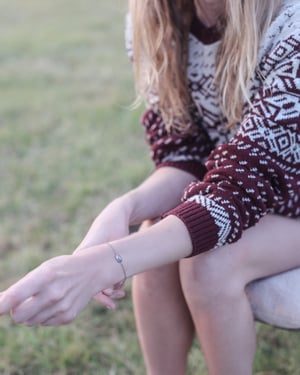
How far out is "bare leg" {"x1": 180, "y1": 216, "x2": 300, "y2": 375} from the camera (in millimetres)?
1345

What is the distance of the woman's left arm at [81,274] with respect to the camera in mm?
1158

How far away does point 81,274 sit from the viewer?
1195mm

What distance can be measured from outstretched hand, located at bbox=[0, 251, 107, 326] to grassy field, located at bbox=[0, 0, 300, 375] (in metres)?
0.75

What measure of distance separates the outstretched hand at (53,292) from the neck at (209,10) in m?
0.68

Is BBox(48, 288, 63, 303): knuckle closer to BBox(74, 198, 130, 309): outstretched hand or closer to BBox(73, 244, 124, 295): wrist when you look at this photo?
BBox(73, 244, 124, 295): wrist

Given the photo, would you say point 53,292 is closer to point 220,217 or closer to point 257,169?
point 220,217

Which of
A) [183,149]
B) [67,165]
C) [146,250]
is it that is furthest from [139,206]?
[67,165]

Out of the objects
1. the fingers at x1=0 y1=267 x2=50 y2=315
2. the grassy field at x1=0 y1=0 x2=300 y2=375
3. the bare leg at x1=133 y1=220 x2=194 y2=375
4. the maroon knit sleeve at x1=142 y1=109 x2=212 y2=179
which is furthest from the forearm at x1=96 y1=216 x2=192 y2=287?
the grassy field at x1=0 y1=0 x2=300 y2=375

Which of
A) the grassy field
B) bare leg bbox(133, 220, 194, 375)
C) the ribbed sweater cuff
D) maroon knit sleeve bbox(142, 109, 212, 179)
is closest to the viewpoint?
the ribbed sweater cuff

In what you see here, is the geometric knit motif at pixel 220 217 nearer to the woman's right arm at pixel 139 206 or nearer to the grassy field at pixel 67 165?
the woman's right arm at pixel 139 206

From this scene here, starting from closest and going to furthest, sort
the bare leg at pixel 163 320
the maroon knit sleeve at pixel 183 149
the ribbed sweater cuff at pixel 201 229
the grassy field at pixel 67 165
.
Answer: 1. the ribbed sweater cuff at pixel 201 229
2. the bare leg at pixel 163 320
3. the maroon knit sleeve at pixel 183 149
4. the grassy field at pixel 67 165

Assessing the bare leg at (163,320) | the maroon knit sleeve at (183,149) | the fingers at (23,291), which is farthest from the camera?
the maroon knit sleeve at (183,149)

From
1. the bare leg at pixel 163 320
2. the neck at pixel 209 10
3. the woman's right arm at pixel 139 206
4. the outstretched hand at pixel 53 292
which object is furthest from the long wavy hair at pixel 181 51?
the outstretched hand at pixel 53 292

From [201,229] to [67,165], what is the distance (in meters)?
1.97
